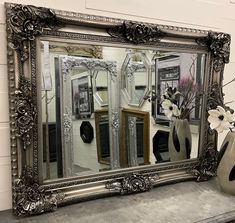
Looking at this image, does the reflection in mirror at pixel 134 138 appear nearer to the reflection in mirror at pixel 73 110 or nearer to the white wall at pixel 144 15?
the reflection in mirror at pixel 73 110

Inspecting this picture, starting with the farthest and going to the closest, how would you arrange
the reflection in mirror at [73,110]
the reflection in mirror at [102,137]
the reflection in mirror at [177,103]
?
the reflection in mirror at [177,103] → the reflection in mirror at [102,137] → the reflection in mirror at [73,110]

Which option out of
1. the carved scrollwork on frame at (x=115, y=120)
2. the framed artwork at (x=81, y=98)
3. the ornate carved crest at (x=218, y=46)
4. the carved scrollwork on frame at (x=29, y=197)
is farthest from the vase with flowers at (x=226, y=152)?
the carved scrollwork on frame at (x=29, y=197)

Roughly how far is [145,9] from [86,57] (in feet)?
1.27

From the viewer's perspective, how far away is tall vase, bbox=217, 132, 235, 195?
46.0 inches

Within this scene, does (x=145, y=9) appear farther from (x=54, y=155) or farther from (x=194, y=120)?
(x=54, y=155)

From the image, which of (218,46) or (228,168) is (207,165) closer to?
(228,168)

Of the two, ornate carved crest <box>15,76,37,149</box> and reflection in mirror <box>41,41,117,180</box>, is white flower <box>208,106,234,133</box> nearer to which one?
reflection in mirror <box>41,41,117,180</box>

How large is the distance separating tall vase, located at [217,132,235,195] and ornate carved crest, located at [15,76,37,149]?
84cm

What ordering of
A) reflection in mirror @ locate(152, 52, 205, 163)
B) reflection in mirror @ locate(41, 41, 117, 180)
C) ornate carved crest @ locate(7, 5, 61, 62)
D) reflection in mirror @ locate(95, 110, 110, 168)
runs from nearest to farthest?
ornate carved crest @ locate(7, 5, 61, 62)
reflection in mirror @ locate(41, 41, 117, 180)
reflection in mirror @ locate(95, 110, 110, 168)
reflection in mirror @ locate(152, 52, 205, 163)

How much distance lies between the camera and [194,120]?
135 cm

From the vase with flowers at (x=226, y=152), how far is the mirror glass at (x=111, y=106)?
163mm

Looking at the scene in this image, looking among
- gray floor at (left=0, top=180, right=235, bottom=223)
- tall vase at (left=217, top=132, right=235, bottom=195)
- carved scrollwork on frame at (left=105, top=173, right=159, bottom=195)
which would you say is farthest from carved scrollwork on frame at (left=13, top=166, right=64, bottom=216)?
tall vase at (left=217, top=132, right=235, bottom=195)

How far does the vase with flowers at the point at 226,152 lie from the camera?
3.84ft

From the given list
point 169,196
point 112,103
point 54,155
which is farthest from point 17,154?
point 169,196
